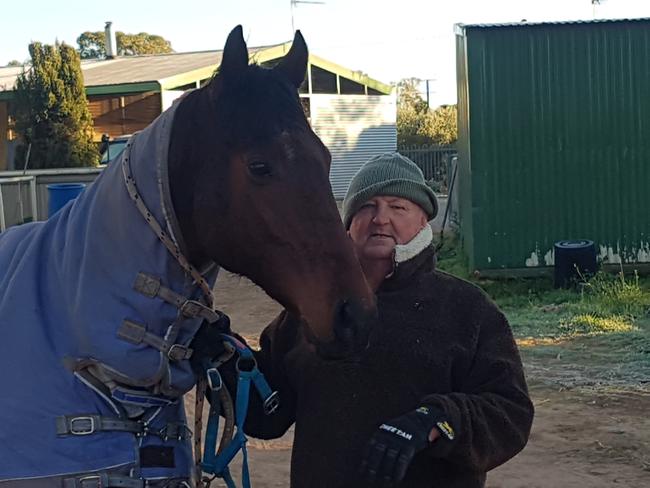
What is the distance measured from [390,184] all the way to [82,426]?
103 cm

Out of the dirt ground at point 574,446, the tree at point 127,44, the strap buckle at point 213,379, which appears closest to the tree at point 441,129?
the tree at point 127,44

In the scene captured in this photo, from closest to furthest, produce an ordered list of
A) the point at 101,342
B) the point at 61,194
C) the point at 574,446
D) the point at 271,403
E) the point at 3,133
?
the point at 101,342
the point at 271,403
the point at 574,446
the point at 61,194
the point at 3,133

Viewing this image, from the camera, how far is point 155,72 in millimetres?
21422

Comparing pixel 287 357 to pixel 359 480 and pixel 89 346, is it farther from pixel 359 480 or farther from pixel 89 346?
pixel 89 346

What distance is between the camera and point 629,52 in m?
10.6

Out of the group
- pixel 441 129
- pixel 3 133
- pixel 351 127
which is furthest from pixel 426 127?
pixel 3 133

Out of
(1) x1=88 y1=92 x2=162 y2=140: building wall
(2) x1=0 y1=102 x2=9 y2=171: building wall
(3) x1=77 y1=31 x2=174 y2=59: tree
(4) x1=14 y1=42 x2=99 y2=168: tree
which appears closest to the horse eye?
(4) x1=14 y1=42 x2=99 y2=168: tree

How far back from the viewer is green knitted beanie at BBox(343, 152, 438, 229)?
7.95 ft

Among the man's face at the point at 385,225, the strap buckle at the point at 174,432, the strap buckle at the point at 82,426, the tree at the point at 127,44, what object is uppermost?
the tree at the point at 127,44

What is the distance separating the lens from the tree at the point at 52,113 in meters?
18.9

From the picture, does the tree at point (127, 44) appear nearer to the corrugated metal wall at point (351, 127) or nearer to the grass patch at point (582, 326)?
the corrugated metal wall at point (351, 127)

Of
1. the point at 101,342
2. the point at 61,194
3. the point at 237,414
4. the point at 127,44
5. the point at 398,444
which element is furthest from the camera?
the point at 127,44

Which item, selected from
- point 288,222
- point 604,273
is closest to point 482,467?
point 288,222

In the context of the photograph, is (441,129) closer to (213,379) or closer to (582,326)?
(582,326)
